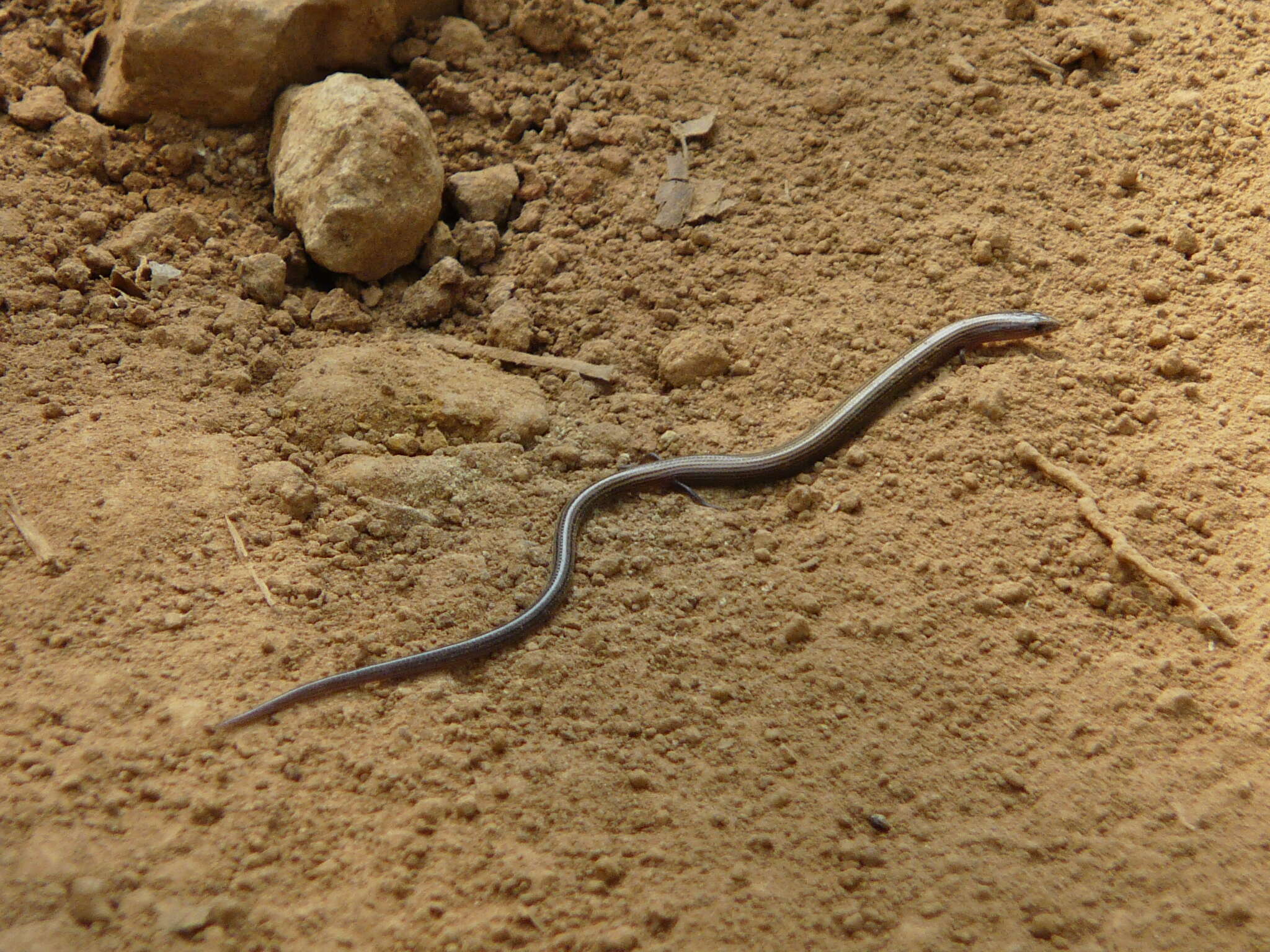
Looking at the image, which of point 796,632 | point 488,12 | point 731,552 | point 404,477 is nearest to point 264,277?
point 404,477

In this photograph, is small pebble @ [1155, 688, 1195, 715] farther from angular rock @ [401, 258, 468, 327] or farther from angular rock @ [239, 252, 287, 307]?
angular rock @ [239, 252, 287, 307]

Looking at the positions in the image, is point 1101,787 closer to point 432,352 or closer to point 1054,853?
point 1054,853

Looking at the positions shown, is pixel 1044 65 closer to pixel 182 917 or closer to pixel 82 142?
pixel 82 142

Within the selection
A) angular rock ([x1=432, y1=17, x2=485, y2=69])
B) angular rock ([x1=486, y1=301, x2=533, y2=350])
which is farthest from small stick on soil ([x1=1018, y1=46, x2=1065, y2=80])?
angular rock ([x1=486, y1=301, x2=533, y2=350])

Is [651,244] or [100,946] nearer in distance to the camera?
[100,946]

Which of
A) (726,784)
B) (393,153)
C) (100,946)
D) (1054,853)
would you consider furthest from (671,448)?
(100,946)
